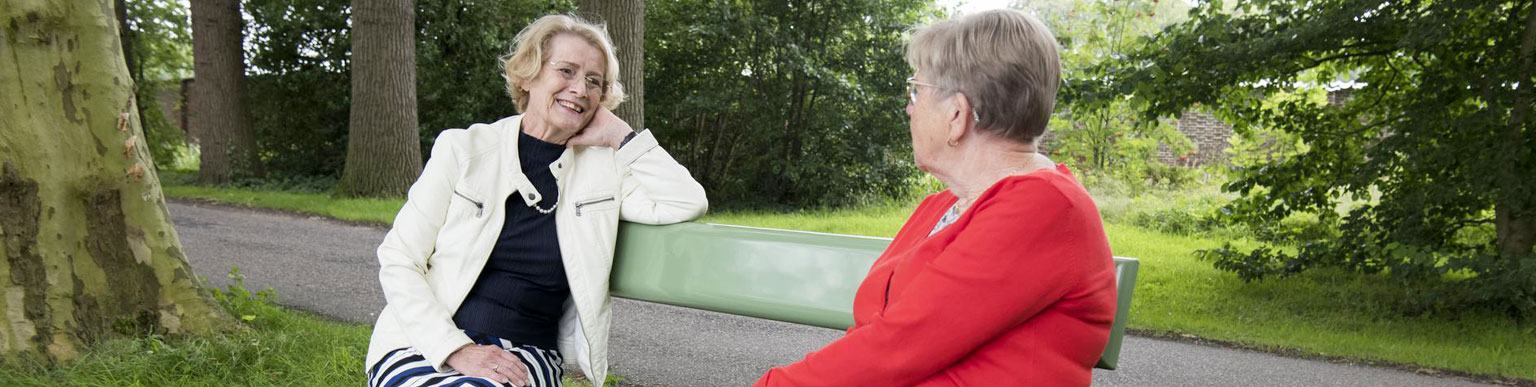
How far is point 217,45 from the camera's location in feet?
54.4

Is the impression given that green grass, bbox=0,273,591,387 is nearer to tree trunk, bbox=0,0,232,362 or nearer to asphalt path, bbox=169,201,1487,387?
tree trunk, bbox=0,0,232,362

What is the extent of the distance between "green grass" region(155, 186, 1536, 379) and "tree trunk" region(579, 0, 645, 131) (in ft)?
13.7

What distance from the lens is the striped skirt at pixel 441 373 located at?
95.3 inches

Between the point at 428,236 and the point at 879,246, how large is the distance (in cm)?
111

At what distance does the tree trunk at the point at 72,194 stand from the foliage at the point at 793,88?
10433mm

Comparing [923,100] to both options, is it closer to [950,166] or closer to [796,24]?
[950,166]

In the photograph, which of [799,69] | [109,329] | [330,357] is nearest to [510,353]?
[330,357]

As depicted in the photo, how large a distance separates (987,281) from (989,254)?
4cm

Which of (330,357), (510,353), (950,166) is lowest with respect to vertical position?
(330,357)

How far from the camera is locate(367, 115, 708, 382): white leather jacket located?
99.9 inches

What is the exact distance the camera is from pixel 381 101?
524 inches

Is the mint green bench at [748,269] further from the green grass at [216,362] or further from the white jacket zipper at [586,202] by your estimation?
the green grass at [216,362]

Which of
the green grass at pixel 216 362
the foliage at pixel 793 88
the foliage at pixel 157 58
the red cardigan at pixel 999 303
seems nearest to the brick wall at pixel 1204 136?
the foliage at pixel 793 88

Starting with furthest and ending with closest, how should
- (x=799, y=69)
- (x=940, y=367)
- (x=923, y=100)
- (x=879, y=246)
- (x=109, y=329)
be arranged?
(x=799, y=69) → (x=109, y=329) → (x=879, y=246) → (x=923, y=100) → (x=940, y=367)
